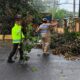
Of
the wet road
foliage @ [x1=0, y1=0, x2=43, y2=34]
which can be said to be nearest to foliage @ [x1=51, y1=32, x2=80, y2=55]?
the wet road

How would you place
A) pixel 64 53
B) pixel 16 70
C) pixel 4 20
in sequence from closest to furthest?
pixel 16 70 → pixel 64 53 → pixel 4 20

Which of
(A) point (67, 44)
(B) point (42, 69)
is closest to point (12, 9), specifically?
(A) point (67, 44)

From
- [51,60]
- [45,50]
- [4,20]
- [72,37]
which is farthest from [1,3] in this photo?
[51,60]

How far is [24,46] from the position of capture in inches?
549

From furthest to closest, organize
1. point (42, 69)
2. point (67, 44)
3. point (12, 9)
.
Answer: point (12, 9) → point (67, 44) → point (42, 69)

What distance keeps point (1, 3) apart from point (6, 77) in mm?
16279

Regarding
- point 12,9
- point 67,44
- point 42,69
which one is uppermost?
point 12,9

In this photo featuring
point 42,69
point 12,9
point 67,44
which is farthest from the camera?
point 12,9

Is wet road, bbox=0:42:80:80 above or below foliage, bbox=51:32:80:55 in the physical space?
above

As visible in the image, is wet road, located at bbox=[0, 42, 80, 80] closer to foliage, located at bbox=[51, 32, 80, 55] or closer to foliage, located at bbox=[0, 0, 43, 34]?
foliage, located at bbox=[51, 32, 80, 55]

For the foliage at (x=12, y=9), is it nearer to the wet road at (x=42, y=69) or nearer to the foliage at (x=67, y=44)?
the foliage at (x=67, y=44)

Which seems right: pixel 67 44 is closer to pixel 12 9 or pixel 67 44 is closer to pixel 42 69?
pixel 42 69

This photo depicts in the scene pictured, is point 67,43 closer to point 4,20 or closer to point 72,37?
point 72,37

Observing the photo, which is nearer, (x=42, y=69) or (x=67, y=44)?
(x=42, y=69)
